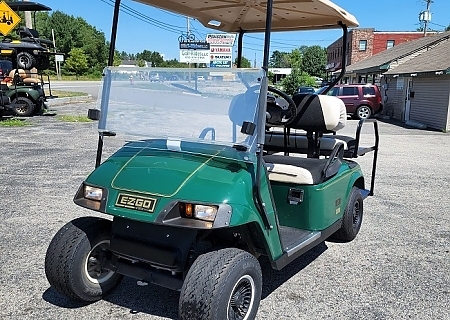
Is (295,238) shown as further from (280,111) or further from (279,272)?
(280,111)

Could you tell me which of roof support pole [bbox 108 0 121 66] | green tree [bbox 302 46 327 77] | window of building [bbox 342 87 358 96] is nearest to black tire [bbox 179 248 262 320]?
roof support pole [bbox 108 0 121 66]

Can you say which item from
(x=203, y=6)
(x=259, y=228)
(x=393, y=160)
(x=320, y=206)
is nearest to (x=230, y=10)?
(x=203, y=6)

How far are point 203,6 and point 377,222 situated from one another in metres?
2.94

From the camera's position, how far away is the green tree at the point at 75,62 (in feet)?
203

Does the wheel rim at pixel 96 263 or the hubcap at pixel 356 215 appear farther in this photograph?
the hubcap at pixel 356 215

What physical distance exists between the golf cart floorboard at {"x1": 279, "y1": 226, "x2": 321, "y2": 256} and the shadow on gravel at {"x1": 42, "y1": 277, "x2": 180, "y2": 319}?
2.80ft

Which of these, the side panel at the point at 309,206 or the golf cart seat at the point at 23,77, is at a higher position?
the golf cart seat at the point at 23,77

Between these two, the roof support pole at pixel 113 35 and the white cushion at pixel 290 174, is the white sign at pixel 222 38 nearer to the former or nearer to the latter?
the roof support pole at pixel 113 35

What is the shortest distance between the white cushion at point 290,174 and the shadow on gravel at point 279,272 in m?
0.73

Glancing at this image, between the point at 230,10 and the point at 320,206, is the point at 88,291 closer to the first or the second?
the point at 320,206

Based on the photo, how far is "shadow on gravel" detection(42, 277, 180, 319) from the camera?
9.67 ft

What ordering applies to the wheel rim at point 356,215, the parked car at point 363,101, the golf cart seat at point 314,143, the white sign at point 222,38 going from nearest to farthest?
1. the golf cart seat at point 314,143
2. the wheel rim at point 356,215
3. the white sign at point 222,38
4. the parked car at point 363,101

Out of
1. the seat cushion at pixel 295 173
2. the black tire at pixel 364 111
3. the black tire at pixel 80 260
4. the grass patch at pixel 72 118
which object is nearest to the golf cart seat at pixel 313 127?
the seat cushion at pixel 295 173

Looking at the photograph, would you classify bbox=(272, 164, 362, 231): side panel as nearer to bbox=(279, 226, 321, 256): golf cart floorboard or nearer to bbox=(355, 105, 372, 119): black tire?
bbox=(279, 226, 321, 256): golf cart floorboard
